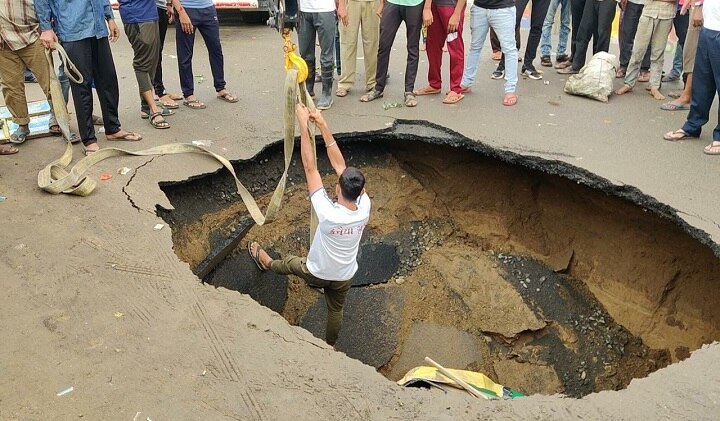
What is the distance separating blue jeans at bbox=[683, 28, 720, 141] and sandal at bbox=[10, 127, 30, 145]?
6.70 meters

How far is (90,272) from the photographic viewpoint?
13.4 feet

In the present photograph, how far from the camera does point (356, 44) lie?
7160 mm

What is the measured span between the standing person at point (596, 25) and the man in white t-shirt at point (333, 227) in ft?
15.3

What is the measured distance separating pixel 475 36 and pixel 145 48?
3743 mm

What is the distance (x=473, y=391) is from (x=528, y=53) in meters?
5.57

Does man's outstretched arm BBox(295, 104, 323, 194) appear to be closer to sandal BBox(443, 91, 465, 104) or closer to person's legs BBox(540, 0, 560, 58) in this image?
sandal BBox(443, 91, 465, 104)

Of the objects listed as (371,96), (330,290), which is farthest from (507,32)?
(330,290)

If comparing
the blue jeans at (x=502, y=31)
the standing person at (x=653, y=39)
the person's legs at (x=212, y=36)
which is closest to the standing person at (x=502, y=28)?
the blue jeans at (x=502, y=31)

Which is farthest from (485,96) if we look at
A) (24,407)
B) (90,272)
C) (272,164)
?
(24,407)

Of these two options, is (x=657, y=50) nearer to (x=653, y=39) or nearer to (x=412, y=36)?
(x=653, y=39)

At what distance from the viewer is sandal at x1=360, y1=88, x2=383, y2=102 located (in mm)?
7168

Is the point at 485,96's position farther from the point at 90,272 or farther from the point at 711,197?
the point at 90,272

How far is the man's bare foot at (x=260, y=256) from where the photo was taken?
549cm

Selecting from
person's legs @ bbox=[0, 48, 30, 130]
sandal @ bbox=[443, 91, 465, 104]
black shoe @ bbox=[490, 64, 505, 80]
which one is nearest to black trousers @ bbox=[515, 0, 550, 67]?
black shoe @ bbox=[490, 64, 505, 80]
